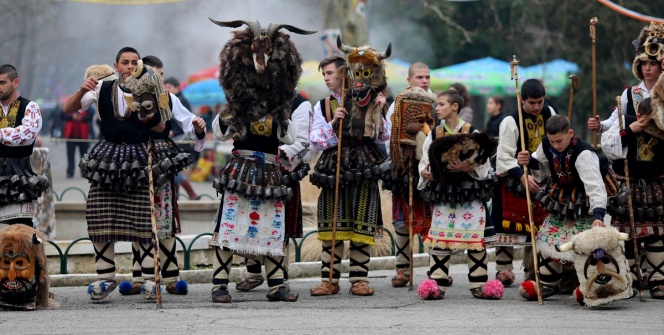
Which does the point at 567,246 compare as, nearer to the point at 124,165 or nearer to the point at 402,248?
the point at 402,248

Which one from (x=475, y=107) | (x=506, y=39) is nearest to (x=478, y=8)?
(x=506, y=39)

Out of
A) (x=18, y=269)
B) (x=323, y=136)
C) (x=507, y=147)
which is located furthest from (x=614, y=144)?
(x=18, y=269)

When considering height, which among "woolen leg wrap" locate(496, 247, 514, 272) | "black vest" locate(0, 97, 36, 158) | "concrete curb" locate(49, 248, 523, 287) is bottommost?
"concrete curb" locate(49, 248, 523, 287)

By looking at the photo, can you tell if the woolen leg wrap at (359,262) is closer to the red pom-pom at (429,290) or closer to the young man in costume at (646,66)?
the red pom-pom at (429,290)

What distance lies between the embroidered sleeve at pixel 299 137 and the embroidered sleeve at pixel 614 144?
2533mm

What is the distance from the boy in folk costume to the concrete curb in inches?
123

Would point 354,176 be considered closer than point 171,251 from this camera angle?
Yes

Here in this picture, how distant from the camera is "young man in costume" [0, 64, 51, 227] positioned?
9.52m

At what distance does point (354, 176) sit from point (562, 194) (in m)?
1.79

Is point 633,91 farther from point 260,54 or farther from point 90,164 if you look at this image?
point 90,164

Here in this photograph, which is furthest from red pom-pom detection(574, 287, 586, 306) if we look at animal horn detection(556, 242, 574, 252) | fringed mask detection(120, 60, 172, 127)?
fringed mask detection(120, 60, 172, 127)

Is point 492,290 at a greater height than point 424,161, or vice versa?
point 424,161

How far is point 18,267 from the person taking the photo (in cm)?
909

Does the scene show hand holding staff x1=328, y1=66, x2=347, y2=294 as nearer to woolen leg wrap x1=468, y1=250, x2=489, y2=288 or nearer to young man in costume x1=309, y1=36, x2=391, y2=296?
young man in costume x1=309, y1=36, x2=391, y2=296
